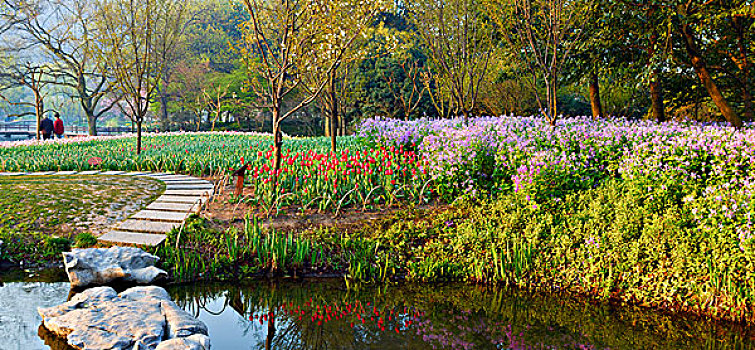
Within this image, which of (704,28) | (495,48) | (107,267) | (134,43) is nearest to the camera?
(107,267)

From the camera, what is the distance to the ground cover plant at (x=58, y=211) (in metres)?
5.99

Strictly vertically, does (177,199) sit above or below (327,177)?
below

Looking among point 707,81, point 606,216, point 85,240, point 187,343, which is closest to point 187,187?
point 85,240

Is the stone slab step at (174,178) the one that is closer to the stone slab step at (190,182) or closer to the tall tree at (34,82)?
the stone slab step at (190,182)

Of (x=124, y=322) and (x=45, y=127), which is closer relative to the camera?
(x=124, y=322)

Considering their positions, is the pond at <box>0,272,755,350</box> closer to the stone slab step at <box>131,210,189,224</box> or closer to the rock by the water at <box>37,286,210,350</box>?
the rock by the water at <box>37,286,210,350</box>

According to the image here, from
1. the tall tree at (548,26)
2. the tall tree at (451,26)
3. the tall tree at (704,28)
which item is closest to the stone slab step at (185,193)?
the tall tree at (451,26)

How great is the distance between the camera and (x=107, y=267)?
17.1ft

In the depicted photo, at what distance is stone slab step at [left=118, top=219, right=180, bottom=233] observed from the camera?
20.5ft

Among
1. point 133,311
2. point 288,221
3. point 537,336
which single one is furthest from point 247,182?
point 537,336

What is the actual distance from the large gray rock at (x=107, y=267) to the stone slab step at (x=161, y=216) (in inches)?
43.9

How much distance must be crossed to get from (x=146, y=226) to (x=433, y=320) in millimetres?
4099

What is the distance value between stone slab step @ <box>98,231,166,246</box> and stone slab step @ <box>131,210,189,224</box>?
1.40 ft

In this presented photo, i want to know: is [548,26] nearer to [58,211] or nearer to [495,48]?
[495,48]
